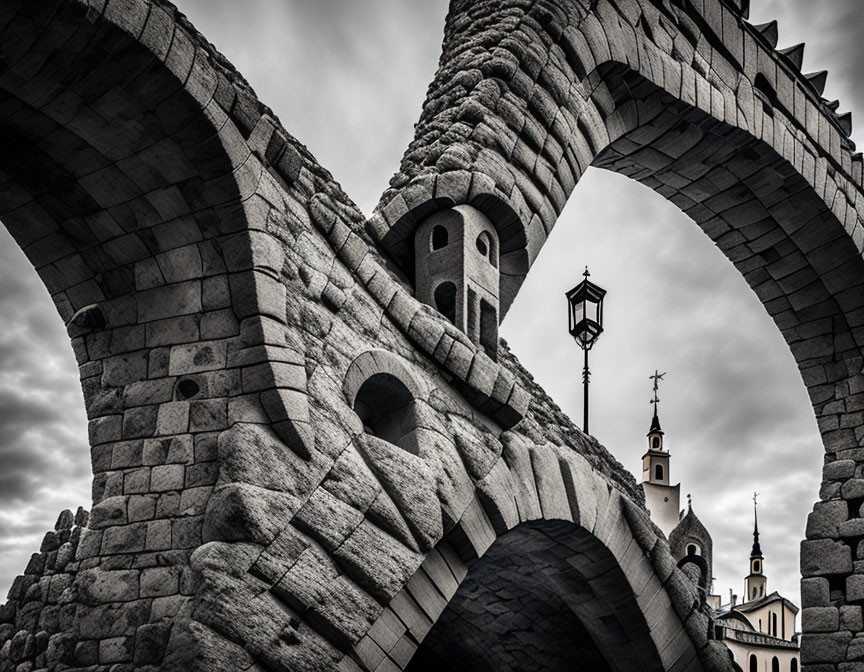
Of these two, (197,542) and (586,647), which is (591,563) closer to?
(586,647)

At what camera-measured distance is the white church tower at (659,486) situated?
33656mm

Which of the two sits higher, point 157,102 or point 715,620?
point 157,102

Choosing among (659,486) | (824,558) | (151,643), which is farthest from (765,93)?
(659,486)

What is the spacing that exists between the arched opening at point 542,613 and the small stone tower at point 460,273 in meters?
1.35

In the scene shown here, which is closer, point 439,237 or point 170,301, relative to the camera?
point 170,301

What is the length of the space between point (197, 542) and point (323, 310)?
119 cm

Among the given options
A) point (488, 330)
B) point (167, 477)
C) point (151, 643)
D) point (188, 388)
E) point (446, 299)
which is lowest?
point (151, 643)

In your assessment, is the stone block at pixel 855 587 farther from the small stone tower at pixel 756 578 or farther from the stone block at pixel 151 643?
the small stone tower at pixel 756 578

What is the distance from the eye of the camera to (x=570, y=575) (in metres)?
6.79

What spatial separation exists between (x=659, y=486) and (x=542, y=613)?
27.9 meters

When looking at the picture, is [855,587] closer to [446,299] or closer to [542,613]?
[542,613]

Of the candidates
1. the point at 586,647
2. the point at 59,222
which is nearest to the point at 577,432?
the point at 586,647

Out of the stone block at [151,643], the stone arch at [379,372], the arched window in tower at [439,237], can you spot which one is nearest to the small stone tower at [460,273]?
the arched window in tower at [439,237]

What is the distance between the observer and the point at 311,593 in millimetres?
3863
